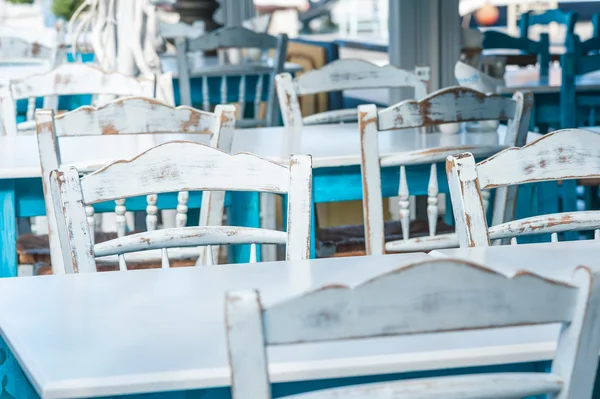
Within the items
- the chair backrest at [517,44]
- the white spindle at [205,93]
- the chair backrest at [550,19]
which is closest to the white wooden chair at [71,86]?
the white spindle at [205,93]

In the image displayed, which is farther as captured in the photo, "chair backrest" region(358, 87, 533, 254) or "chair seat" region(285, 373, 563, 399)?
"chair backrest" region(358, 87, 533, 254)

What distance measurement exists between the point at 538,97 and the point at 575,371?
322 centimetres

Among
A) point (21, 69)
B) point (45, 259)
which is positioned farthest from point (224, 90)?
point (45, 259)

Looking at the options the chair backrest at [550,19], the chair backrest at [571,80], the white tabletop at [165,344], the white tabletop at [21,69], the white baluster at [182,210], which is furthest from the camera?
the chair backrest at [550,19]

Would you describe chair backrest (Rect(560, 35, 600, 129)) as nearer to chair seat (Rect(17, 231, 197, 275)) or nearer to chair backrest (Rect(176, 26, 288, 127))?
chair backrest (Rect(176, 26, 288, 127))

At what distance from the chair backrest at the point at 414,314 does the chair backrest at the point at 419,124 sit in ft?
4.24

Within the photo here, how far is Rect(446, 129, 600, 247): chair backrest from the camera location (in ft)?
5.00

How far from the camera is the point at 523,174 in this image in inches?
63.1

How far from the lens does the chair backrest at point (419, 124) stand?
2.17m

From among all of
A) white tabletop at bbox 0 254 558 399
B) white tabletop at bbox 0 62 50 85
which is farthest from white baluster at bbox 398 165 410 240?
white tabletop at bbox 0 62 50 85

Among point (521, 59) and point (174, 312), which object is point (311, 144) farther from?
point (521, 59)

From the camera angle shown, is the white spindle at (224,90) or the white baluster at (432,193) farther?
the white spindle at (224,90)

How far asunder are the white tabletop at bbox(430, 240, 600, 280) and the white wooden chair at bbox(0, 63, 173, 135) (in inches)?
60.1

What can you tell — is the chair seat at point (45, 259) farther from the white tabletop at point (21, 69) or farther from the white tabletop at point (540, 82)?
the white tabletop at point (21, 69)
